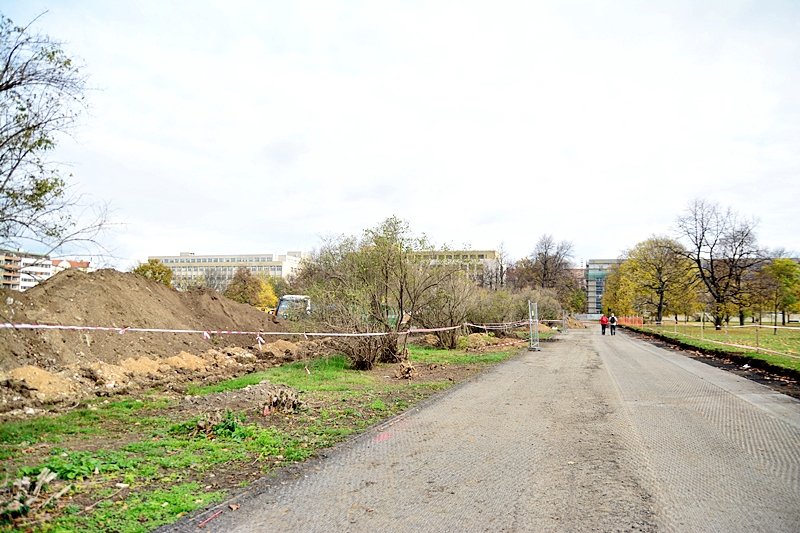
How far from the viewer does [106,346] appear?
13914 millimetres

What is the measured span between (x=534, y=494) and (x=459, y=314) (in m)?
A: 19.3

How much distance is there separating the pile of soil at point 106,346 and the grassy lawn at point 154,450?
60.1 inches

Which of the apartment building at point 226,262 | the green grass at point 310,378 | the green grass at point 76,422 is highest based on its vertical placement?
the apartment building at point 226,262

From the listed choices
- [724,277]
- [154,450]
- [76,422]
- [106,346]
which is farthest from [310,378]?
[724,277]

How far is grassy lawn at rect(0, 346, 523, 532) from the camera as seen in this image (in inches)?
168

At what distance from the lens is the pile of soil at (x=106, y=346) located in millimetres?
10523

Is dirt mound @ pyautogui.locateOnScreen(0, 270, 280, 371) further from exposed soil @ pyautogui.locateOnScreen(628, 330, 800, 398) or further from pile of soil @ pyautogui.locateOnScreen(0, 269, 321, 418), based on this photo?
exposed soil @ pyautogui.locateOnScreen(628, 330, 800, 398)

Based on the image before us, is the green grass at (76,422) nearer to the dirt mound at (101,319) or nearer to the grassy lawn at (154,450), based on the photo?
the grassy lawn at (154,450)

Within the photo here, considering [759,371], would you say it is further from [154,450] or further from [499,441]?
[154,450]

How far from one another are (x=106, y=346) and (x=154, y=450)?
918cm

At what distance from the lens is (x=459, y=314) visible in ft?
78.6

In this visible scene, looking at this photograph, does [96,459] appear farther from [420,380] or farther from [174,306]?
[174,306]

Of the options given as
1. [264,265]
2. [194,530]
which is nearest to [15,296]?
[194,530]

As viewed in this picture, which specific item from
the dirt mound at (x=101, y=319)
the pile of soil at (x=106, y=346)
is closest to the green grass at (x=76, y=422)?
the pile of soil at (x=106, y=346)
